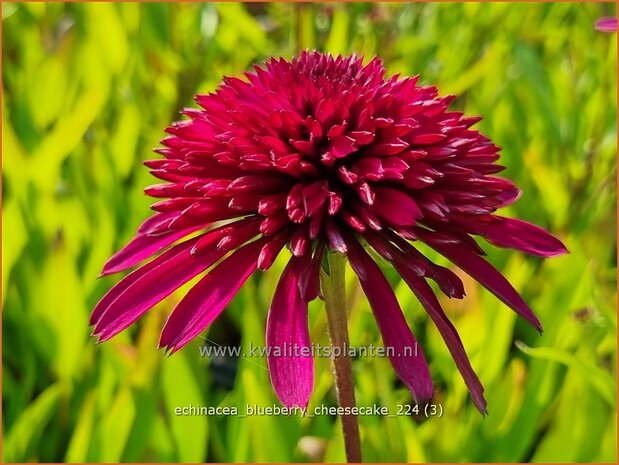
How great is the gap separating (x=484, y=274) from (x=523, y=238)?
58 mm

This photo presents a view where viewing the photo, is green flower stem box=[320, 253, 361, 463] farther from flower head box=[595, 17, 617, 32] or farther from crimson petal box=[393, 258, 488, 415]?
flower head box=[595, 17, 617, 32]

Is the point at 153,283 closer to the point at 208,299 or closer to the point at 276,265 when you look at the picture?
the point at 208,299

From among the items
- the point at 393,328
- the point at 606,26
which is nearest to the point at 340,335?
the point at 393,328

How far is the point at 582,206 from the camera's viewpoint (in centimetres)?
100

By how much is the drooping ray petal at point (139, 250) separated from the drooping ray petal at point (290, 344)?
93 mm

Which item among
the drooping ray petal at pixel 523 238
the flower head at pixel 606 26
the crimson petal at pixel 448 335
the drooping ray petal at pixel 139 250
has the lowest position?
the crimson petal at pixel 448 335

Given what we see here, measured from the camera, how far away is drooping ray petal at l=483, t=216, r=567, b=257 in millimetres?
466

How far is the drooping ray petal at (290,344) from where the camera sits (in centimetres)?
38

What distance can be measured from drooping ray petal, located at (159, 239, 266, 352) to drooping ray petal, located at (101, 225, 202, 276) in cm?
6

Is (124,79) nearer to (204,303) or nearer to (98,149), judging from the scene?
(98,149)

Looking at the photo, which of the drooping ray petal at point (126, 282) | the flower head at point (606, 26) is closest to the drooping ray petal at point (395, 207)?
the drooping ray petal at point (126, 282)

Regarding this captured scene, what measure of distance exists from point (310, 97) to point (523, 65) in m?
0.68

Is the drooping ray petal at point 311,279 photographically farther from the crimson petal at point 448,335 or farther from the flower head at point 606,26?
the flower head at point 606,26

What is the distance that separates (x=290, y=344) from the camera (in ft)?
1.29
